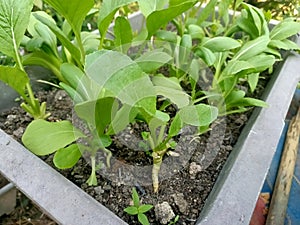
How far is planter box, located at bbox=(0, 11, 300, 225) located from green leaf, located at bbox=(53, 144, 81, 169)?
0.05 ft

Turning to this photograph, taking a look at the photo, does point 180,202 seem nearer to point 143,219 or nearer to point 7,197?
point 143,219

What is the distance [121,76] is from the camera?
1.40 feet

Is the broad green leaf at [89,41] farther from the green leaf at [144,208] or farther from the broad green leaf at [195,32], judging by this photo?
the green leaf at [144,208]

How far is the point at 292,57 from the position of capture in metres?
0.83

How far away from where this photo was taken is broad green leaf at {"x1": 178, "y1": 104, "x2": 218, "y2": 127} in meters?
0.48

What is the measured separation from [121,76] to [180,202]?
237mm

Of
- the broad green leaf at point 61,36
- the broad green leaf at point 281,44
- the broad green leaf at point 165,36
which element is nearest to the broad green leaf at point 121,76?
the broad green leaf at point 61,36

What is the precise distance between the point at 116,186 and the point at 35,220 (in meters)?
0.50

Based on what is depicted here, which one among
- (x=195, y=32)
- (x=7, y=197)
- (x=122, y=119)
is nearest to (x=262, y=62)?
(x=195, y=32)

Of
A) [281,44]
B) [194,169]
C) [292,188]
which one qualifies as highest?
[281,44]

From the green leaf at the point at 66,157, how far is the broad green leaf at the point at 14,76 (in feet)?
0.47

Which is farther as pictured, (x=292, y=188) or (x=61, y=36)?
(x=292, y=188)

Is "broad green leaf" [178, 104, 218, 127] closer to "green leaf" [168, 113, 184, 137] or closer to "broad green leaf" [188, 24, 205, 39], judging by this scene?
"green leaf" [168, 113, 184, 137]

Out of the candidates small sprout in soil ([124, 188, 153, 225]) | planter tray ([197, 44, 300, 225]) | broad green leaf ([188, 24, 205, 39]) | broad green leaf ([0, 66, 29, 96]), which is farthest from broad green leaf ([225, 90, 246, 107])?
broad green leaf ([0, 66, 29, 96])
